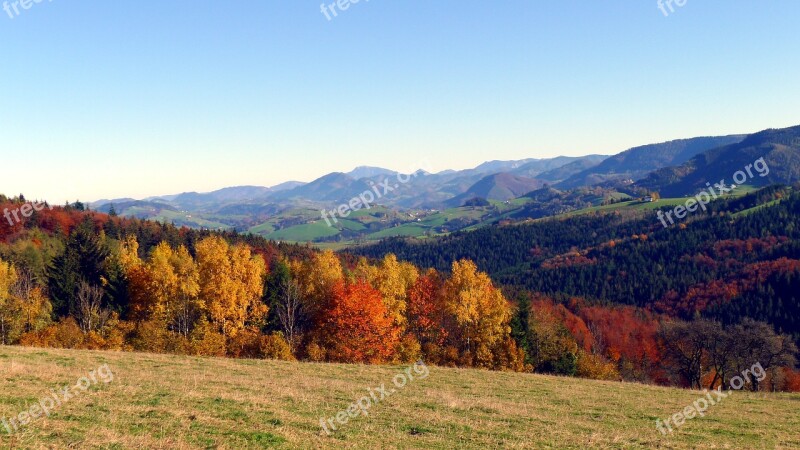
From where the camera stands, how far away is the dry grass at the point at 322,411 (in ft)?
55.0

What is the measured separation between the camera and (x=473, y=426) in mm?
21688

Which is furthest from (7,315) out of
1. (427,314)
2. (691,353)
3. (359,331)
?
(691,353)

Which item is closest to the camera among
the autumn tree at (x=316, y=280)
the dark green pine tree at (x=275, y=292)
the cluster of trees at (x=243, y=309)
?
the cluster of trees at (x=243, y=309)

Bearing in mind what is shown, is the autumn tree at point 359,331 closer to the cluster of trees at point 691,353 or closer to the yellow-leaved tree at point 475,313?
the yellow-leaved tree at point 475,313

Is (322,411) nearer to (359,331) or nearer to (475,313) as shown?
(359,331)

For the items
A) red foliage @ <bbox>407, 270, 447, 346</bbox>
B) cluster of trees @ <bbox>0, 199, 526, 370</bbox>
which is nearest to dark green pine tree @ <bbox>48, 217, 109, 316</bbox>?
cluster of trees @ <bbox>0, 199, 526, 370</bbox>

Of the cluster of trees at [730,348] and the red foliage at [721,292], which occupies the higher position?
the cluster of trees at [730,348]

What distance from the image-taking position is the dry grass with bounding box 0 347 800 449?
16766 millimetres

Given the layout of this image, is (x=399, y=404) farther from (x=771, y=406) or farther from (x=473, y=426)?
(x=771, y=406)

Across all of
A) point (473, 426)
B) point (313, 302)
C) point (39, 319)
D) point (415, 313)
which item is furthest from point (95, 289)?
point (473, 426)

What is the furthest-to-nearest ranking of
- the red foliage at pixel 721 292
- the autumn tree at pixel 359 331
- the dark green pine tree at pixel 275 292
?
1. the red foliage at pixel 721 292
2. the dark green pine tree at pixel 275 292
3. the autumn tree at pixel 359 331

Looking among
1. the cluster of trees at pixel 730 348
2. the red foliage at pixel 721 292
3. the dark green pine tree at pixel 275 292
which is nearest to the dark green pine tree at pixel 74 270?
the dark green pine tree at pixel 275 292

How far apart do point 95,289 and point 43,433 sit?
188ft

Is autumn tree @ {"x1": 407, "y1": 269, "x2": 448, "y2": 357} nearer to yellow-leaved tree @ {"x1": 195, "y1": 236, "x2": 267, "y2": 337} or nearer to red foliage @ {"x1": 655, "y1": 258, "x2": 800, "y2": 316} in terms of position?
yellow-leaved tree @ {"x1": 195, "y1": 236, "x2": 267, "y2": 337}
